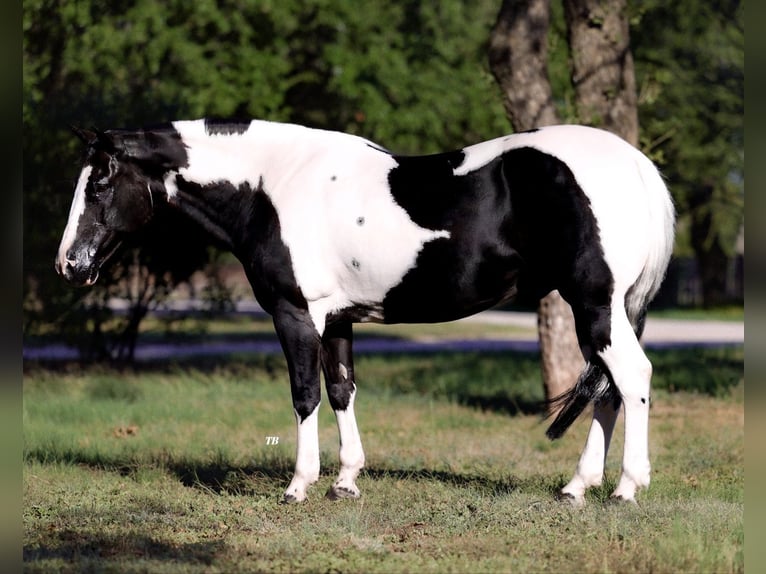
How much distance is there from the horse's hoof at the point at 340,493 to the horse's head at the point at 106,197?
2.04 meters

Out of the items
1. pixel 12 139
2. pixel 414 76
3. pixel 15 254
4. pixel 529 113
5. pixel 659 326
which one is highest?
pixel 414 76

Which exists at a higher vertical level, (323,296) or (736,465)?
(323,296)

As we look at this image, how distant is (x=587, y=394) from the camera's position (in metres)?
6.56

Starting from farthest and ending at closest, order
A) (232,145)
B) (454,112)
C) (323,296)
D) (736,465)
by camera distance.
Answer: (454,112)
(736,465)
(232,145)
(323,296)

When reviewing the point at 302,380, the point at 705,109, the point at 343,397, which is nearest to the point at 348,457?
the point at 343,397

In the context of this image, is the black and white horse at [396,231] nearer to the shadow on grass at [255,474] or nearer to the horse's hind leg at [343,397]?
the horse's hind leg at [343,397]

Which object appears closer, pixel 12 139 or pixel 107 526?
pixel 12 139

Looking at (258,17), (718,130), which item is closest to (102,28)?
(258,17)

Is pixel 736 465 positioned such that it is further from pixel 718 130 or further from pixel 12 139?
pixel 718 130

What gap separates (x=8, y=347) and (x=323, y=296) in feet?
10.9

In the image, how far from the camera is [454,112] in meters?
20.0

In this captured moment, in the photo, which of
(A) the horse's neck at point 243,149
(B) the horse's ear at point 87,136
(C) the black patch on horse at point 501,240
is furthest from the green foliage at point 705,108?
(B) the horse's ear at point 87,136

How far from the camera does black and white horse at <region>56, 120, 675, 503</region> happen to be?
6.30 meters

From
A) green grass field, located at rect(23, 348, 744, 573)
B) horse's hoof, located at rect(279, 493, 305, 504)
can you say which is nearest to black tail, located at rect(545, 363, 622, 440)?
green grass field, located at rect(23, 348, 744, 573)
